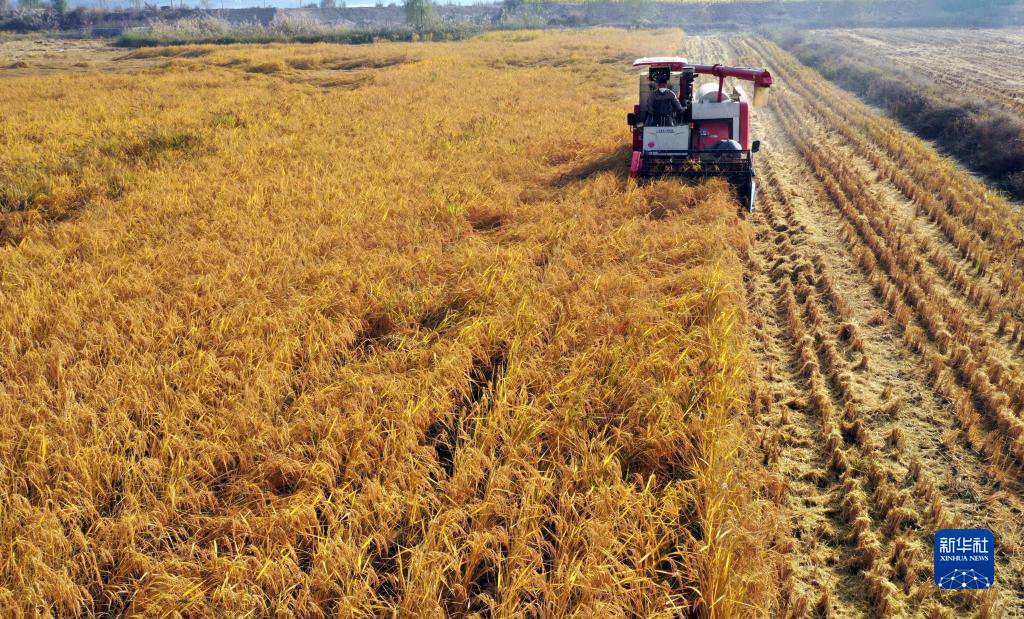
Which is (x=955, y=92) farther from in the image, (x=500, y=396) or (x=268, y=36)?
(x=268, y=36)

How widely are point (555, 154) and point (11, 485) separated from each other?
387 inches

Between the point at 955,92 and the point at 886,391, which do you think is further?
the point at 955,92

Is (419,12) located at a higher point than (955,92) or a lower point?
higher

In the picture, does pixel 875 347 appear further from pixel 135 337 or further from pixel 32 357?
pixel 32 357

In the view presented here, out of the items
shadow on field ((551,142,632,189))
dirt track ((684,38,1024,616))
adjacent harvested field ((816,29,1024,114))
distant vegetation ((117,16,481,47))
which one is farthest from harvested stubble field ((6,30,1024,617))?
distant vegetation ((117,16,481,47))

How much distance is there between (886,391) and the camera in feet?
13.9

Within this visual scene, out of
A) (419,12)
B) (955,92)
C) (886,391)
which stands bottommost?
(886,391)

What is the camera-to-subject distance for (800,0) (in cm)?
9325

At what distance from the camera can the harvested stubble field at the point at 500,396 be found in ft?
8.81

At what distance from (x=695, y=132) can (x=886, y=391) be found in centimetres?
644

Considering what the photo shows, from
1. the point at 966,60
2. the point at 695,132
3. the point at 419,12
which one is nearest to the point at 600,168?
the point at 695,132

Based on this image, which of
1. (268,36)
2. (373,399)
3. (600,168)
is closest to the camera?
(373,399)

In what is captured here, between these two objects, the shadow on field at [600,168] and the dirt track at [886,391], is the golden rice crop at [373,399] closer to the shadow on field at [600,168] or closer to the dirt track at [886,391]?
the shadow on field at [600,168]

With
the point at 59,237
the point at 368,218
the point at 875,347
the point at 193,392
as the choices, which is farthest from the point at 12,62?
the point at 875,347
